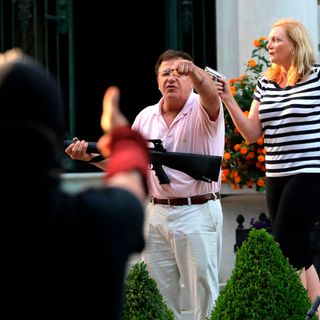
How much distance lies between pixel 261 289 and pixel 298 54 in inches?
60.3

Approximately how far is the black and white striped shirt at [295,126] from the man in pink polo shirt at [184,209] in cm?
30

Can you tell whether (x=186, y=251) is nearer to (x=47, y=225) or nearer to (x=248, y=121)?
(x=248, y=121)

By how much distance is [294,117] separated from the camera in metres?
5.49

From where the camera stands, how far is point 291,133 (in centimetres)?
552

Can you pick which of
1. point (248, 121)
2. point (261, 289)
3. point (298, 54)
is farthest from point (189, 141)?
point (261, 289)

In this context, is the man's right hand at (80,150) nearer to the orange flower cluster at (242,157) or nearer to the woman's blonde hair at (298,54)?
the woman's blonde hair at (298,54)

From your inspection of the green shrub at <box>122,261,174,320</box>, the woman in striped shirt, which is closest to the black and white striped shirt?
the woman in striped shirt

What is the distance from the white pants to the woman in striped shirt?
36 centimetres

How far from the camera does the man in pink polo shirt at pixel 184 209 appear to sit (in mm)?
5430

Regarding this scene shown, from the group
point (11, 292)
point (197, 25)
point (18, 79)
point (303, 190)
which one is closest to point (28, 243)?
point (11, 292)

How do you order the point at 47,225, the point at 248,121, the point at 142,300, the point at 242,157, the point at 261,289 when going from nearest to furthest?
the point at 47,225
the point at 142,300
the point at 261,289
the point at 248,121
the point at 242,157

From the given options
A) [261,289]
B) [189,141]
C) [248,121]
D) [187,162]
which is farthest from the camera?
[248,121]

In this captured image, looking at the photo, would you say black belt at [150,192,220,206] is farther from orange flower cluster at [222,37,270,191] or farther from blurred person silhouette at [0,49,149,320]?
blurred person silhouette at [0,49,149,320]

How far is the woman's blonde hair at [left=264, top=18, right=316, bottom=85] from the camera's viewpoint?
555 centimetres
